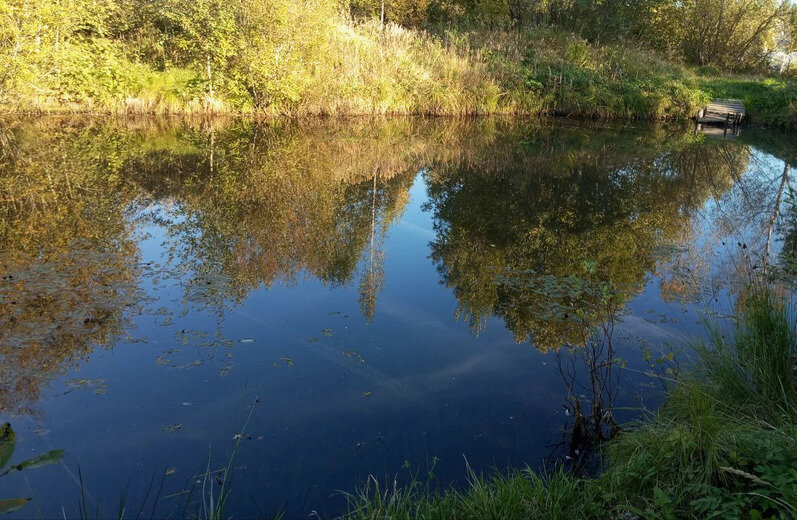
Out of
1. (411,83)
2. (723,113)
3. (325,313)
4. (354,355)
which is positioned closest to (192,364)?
(354,355)

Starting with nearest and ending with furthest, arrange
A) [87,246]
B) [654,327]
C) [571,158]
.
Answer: [654,327]
[87,246]
[571,158]

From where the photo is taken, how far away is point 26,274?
5973 millimetres

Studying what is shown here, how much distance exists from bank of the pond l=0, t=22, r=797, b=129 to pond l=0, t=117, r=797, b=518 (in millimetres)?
5123

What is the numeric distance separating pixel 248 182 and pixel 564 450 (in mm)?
8334

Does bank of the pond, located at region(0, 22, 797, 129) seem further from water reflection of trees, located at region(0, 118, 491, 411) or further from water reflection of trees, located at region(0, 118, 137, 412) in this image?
water reflection of trees, located at region(0, 118, 137, 412)

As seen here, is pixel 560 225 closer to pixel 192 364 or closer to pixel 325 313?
pixel 325 313

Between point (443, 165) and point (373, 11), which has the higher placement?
point (373, 11)

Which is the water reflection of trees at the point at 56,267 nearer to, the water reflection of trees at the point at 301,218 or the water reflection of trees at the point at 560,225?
the water reflection of trees at the point at 301,218

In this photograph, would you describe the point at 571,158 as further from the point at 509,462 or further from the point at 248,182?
the point at 509,462

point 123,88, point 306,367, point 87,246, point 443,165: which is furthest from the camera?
point 123,88

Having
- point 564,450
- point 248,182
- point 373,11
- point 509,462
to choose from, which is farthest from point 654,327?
point 373,11

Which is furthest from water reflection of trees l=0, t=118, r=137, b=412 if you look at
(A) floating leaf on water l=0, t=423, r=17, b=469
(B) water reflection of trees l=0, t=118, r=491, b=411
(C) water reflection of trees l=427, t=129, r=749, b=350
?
(C) water reflection of trees l=427, t=129, r=749, b=350

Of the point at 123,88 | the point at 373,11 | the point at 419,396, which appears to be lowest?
the point at 419,396

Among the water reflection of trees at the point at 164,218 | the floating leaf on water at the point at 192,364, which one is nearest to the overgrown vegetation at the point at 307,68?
the water reflection of trees at the point at 164,218
